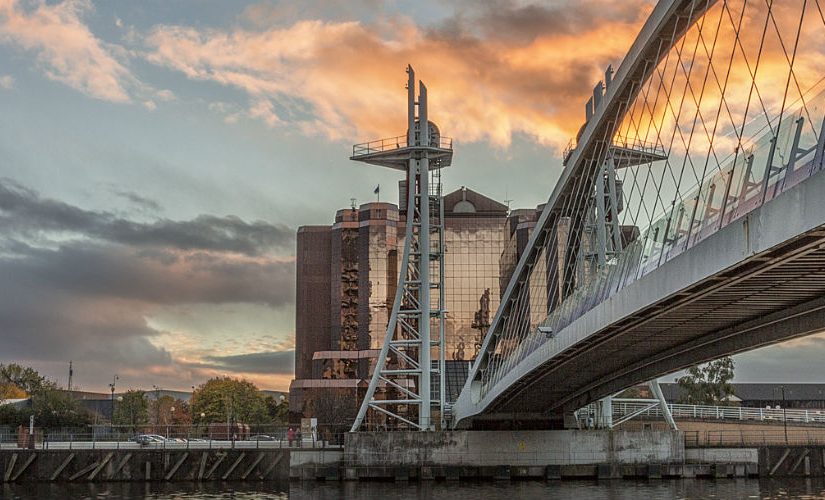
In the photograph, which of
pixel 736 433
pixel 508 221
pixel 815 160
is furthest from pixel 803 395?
pixel 815 160

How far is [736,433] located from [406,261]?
867 inches

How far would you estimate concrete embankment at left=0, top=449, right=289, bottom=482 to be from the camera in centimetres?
5097

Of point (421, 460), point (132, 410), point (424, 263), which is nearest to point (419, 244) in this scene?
point (424, 263)

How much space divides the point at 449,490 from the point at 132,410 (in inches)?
2476

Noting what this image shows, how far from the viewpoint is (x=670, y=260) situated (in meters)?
20.5

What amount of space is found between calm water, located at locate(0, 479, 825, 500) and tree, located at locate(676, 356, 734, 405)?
36.8 meters

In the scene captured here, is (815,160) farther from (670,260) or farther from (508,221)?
(508,221)

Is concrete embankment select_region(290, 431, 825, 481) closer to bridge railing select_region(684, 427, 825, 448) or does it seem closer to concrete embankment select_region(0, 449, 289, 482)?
concrete embankment select_region(0, 449, 289, 482)

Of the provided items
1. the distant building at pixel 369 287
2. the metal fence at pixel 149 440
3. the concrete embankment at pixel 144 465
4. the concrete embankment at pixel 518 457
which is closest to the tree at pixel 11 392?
the distant building at pixel 369 287

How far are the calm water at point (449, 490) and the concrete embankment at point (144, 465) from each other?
4.23 feet

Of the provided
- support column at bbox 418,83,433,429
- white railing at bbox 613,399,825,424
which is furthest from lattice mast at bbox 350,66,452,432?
white railing at bbox 613,399,825,424

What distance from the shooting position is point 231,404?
3922 inches

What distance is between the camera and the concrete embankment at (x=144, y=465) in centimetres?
5097

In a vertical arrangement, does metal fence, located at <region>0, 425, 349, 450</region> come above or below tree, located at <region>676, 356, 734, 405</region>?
below
